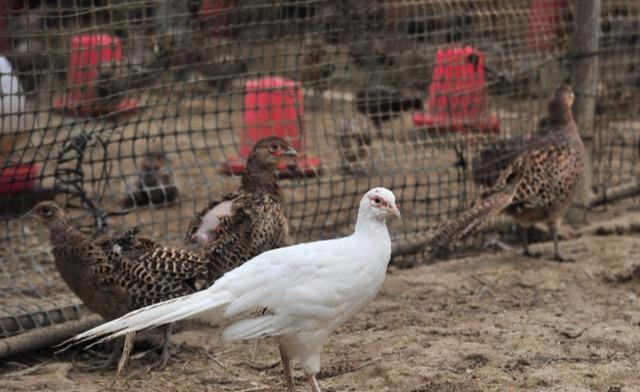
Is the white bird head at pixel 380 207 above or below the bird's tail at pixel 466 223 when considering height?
above

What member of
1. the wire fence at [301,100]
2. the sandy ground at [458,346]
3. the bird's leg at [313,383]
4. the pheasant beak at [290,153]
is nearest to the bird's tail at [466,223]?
the sandy ground at [458,346]

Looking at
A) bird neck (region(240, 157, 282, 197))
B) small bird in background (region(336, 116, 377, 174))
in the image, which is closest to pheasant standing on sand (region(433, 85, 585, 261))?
small bird in background (region(336, 116, 377, 174))

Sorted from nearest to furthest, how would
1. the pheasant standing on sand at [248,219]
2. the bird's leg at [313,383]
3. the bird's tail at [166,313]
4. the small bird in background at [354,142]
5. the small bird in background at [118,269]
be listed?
the bird's tail at [166,313]
the bird's leg at [313,383]
the small bird in background at [118,269]
the pheasant standing on sand at [248,219]
the small bird in background at [354,142]

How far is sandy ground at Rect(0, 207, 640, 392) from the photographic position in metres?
5.07

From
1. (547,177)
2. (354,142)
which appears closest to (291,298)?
(547,177)

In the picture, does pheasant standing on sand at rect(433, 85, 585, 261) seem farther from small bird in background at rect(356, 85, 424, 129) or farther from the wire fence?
small bird in background at rect(356, 85, 424, 129)

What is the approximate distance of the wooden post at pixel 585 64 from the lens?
8.13 m

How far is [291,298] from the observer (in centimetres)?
454

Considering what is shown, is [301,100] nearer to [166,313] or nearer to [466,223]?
[466,223]

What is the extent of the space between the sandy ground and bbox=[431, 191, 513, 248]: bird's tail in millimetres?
278

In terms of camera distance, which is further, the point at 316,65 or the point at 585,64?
the point at 585,64

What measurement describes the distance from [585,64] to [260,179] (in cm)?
308

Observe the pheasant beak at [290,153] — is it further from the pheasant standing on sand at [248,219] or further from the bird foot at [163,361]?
the bird foot at [163,361]

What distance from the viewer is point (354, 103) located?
7.95 metres
